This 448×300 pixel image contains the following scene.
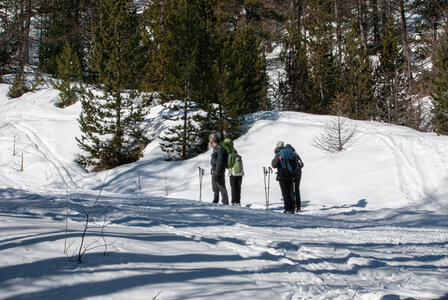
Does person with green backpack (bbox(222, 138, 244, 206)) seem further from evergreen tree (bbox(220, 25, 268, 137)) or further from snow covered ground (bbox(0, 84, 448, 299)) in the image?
evergreen tree (bbox(220, 25, 268, 137))

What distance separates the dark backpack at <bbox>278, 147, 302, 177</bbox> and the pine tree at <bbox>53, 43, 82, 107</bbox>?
21.5 m

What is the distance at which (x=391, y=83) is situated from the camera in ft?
76.1

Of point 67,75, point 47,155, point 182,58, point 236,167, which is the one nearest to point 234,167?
point 236,167

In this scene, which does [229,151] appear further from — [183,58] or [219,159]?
[183,58]

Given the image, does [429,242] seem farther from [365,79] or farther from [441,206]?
[365,79]

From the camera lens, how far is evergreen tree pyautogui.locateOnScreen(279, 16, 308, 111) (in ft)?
81.5

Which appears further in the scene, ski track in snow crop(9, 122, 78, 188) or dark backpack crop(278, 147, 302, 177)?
ski track in snow crop(9, 122, 78, 188)

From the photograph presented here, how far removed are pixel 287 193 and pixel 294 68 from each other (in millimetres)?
18886

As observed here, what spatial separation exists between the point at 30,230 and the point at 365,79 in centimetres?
2387

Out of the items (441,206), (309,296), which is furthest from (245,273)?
(441,206)

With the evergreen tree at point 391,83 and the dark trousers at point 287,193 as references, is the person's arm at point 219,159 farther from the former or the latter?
the evergreen tree at point 391,83

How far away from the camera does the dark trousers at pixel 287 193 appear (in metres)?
8.06

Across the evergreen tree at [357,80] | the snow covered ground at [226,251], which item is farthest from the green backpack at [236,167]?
the evergreen tree at [357,80]

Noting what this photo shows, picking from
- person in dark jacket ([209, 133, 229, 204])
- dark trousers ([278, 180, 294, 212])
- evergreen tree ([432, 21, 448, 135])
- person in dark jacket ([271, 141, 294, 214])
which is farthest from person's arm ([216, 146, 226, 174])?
evergreen tree ([432, 21, 448, 135])
